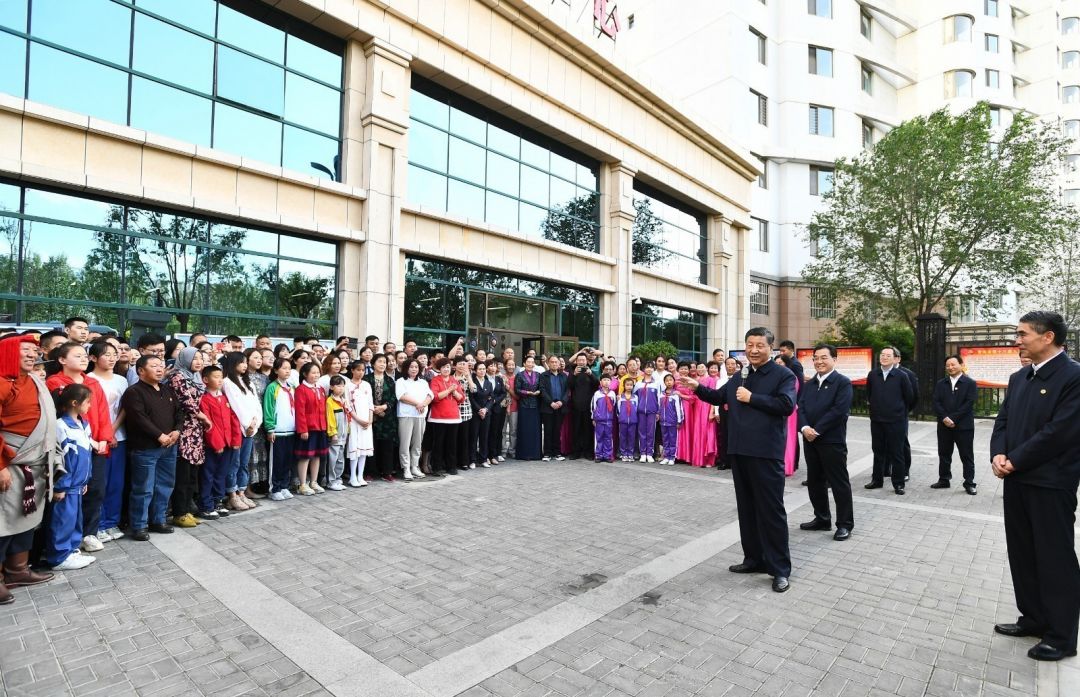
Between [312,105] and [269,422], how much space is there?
8476 mm

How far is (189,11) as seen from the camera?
35.6 ft

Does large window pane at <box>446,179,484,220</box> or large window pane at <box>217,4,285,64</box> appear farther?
large window pane at <box>446,179,484,220</box>

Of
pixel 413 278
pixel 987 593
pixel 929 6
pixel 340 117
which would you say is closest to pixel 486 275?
pixel 413 278

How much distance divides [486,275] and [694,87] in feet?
75.0

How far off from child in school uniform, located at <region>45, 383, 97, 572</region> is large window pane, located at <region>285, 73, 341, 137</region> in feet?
29.8

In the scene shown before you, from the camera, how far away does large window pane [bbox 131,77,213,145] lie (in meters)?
10.2

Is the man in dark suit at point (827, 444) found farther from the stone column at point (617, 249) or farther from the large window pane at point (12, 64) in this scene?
the stone column at point (617, 249)

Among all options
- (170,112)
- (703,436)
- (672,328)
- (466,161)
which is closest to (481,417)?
(703,436)

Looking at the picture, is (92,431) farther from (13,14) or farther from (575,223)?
(575,223)

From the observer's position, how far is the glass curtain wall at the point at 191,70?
923 cm

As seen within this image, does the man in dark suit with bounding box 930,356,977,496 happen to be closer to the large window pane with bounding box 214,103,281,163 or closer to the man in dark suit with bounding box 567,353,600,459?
the man in dark suit with bounding box 567,353,600,459

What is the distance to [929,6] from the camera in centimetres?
4066

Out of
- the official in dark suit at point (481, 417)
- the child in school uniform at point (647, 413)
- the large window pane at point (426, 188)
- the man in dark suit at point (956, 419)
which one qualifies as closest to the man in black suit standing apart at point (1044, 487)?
the man in dark suit at point (956, 419)

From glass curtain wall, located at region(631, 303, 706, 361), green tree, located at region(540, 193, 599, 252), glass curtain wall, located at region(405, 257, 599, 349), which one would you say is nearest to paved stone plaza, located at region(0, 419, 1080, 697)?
glass curtain wall, located at region(405, 257, 599, 349)
